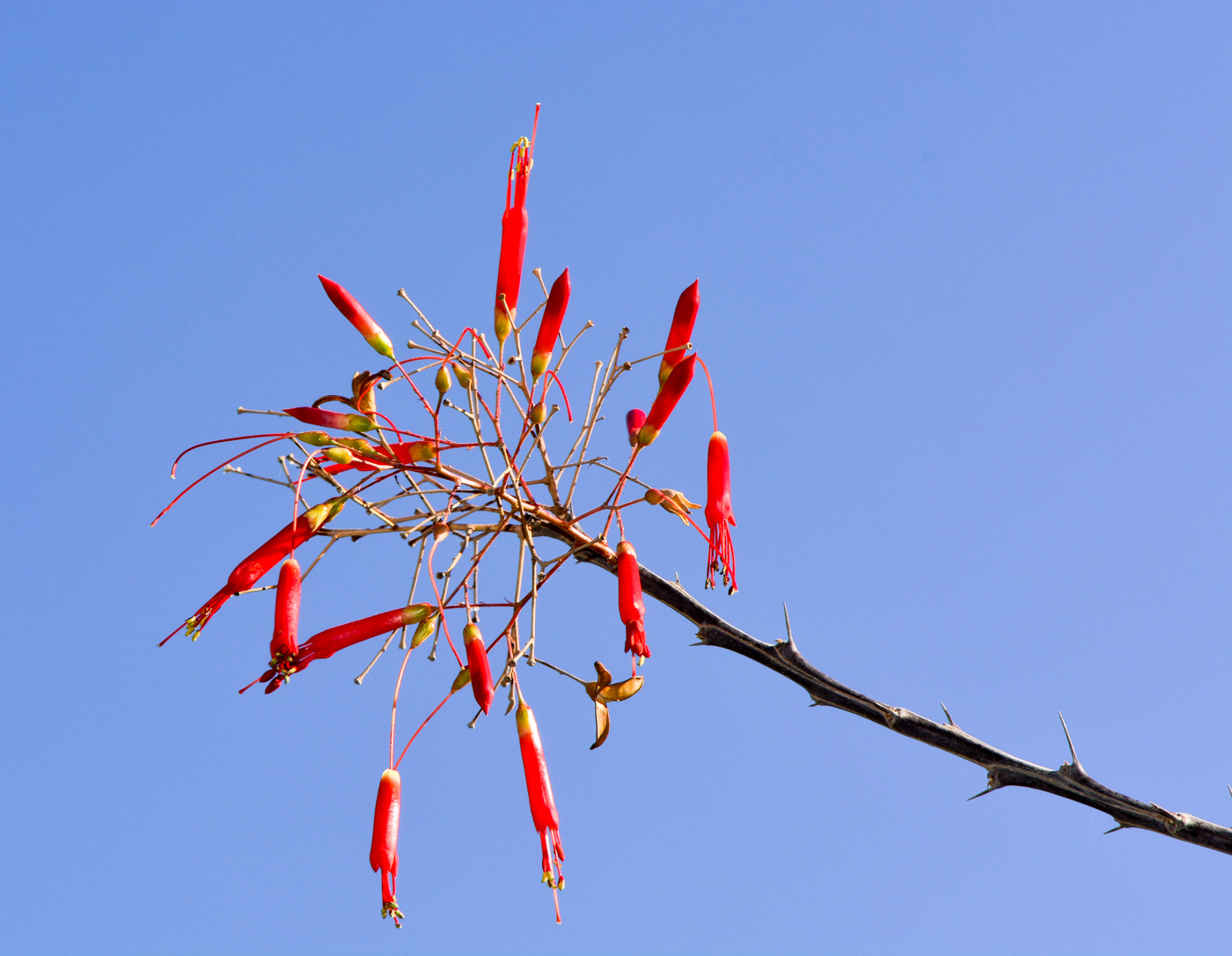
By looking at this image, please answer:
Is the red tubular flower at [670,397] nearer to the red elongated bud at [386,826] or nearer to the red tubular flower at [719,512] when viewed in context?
the red tubular flower at [719,512]

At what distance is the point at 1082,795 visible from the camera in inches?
→ 145

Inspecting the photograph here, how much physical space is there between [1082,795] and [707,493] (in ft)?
4.83

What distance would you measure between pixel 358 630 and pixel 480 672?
0.44 m

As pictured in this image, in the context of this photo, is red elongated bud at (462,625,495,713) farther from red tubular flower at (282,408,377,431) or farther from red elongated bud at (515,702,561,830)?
red tubular flower at (282,408,377,431)

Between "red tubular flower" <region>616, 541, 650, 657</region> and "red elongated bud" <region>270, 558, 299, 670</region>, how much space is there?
2.87 ft

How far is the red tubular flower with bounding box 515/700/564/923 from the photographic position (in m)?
3.46

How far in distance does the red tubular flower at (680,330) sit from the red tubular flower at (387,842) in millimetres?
1486

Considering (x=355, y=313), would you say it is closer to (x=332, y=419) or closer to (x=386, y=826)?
(x=332, y=419)

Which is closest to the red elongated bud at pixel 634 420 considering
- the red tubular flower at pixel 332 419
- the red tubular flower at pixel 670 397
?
the red tubular flower at pixel 670 397

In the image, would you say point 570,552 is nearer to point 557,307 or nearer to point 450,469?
point 450,469

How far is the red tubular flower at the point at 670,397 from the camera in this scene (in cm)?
363

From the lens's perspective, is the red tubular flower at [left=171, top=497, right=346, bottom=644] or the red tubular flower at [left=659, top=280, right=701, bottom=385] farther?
the red tubular flower at [left=659, top=280, right=701, bottom=385]

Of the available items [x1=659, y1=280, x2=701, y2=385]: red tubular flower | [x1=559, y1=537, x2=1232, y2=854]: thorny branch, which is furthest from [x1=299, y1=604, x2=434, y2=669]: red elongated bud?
[x1=659, y1=280, x2=701, y2=385]: red tubular flower

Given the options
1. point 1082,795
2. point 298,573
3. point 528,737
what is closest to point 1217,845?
point 1082,795
